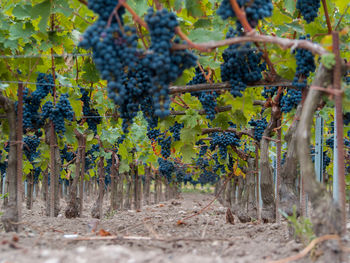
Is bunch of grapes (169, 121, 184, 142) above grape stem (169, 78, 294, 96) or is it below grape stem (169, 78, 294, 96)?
below

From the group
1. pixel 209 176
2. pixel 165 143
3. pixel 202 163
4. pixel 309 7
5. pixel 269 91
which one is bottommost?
pixel 209 176

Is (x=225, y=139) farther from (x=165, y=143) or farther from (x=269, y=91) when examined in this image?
(x=269, y=91)

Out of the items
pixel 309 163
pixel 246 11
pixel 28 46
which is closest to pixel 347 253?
pixel 309 163

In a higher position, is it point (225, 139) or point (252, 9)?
point (252, 9)

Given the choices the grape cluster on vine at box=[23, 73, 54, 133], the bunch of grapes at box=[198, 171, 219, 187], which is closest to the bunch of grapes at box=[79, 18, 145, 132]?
the grape cluster on vine at box=[23, 73, 54, 133]

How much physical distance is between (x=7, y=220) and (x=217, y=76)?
362 cm

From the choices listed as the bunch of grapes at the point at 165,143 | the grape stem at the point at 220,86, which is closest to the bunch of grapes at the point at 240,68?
the grape stem at the point at 220,86

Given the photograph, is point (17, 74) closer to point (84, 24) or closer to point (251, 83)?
point (84, 24)

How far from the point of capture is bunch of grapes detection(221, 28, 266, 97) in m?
4.35

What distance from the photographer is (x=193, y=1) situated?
179 inches

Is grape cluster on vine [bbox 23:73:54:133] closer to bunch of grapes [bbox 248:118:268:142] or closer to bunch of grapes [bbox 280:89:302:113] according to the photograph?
bunch of grapes [bbox 280:89:302:113]

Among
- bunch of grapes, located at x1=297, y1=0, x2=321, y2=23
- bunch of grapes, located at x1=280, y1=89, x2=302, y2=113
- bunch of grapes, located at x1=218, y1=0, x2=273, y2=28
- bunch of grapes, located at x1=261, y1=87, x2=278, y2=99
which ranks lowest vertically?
bunch of grapes, located at x1=280, y1=89, x2=302, y2=113

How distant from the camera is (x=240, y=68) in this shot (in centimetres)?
443

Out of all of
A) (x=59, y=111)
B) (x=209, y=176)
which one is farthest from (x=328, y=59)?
(x=209, y=176)
